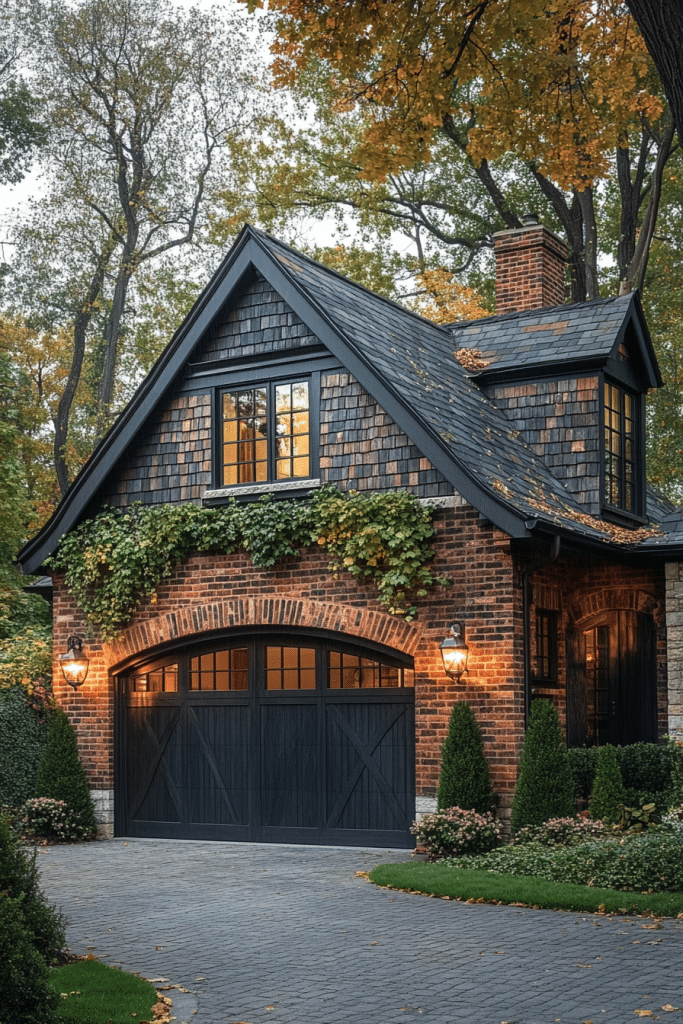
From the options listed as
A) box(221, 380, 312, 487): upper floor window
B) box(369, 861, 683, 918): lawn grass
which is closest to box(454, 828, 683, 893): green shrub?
box(369, 861, 683, 918): lawn grass

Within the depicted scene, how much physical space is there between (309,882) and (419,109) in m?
7.23

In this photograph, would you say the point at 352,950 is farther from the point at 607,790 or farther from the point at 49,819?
the point at 49,819

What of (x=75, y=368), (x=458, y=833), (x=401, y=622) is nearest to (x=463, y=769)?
(x=458, y=833)

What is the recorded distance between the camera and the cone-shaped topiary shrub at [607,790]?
12711 mm

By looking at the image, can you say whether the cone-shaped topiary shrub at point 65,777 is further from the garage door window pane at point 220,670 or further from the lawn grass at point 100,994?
the lawn grass at point 100,994

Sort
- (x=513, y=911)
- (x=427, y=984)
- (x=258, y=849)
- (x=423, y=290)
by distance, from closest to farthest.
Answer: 1. (x=427, y=984)
2. (x=513, y=911)
3. (x=258, y=849)
4. (x=423, y=290)

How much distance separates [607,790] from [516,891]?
8.50 ft

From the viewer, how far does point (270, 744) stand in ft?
49.8

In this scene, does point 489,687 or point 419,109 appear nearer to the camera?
point 419,109

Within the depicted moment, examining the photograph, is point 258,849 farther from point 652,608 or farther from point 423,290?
point 423,290

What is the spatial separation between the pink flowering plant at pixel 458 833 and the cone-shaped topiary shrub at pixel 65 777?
16.5ft

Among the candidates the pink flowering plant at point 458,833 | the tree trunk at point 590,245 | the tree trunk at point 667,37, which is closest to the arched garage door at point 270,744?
the pink flowering plant at point 458,833

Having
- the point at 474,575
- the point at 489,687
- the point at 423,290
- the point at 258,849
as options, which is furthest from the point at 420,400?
the point at 423,290

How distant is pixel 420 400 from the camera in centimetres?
1448
